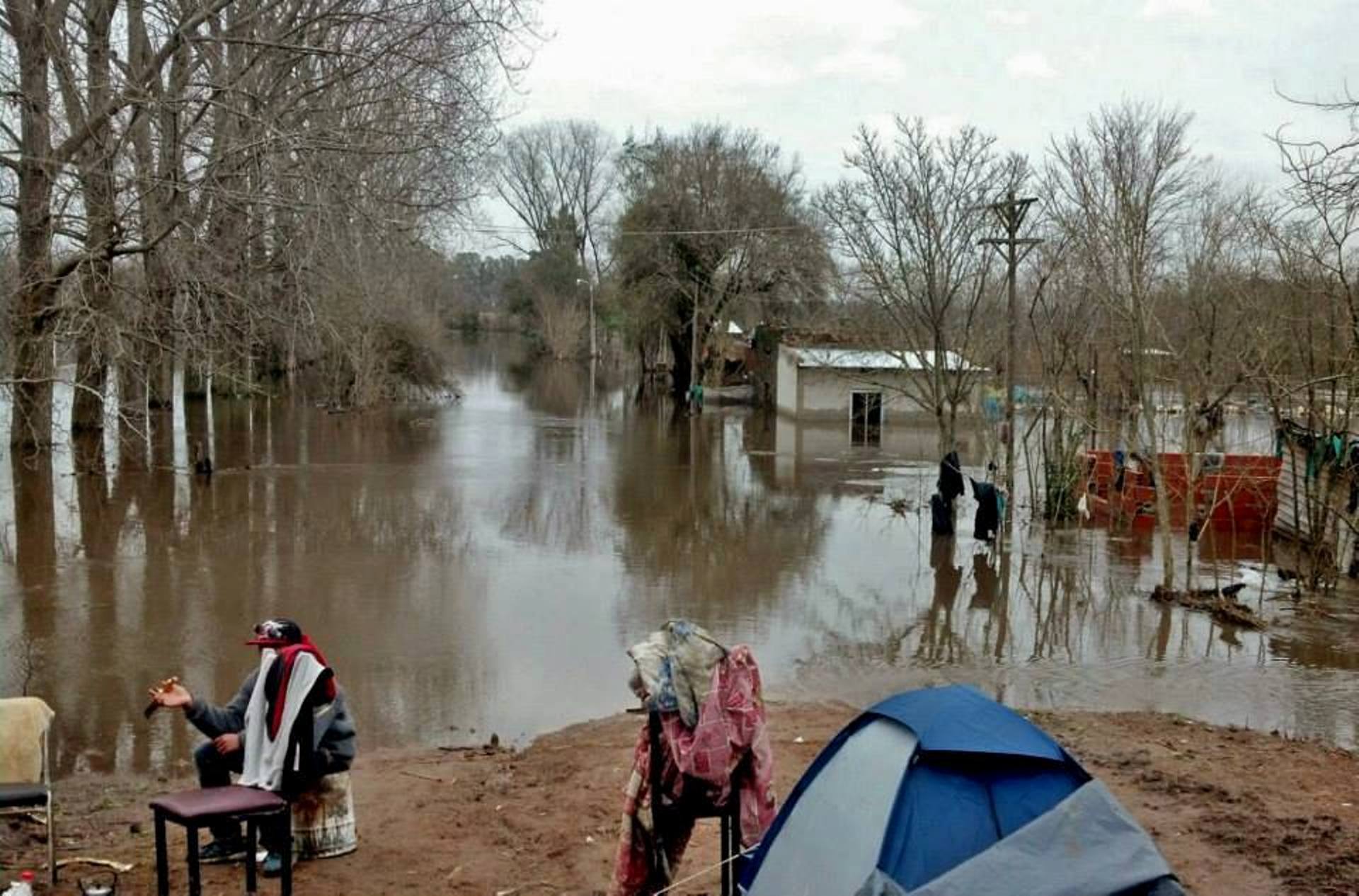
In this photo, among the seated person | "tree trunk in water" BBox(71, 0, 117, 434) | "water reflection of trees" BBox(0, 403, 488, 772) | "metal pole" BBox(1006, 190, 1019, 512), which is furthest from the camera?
"metal pole" BBox(1006, 190, 1019, 512)

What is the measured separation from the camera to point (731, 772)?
17.9 feet

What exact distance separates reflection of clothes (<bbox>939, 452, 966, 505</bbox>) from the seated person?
648 inches

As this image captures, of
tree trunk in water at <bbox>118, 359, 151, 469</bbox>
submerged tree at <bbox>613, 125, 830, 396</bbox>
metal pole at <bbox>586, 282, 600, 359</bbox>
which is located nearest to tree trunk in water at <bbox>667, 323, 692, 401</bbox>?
submerged tree at <bbox>613, 125, 830, 396</bbox>

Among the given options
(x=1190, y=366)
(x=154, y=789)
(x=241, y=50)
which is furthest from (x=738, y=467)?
(x=154, y=789)

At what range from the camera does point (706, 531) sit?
2198 centimetres

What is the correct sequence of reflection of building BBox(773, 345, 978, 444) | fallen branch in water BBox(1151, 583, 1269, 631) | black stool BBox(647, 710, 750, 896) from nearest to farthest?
1. black stool BBox(647, 710, 750, 896)
2. fallen branch in water BBox(1151, 583, 1269, 631)
3. reflection of building BBox(773, 345, 978, 444)

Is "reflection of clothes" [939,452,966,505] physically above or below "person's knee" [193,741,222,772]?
above

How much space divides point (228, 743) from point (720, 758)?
Result: 8.33 feet

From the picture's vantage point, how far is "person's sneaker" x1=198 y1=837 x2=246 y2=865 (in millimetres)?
6391

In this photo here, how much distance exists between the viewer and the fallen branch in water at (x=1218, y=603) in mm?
15554

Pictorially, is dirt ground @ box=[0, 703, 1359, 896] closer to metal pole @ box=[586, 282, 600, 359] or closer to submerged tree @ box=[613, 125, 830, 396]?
submerged tree @ box=[613, 125, 830, 396]

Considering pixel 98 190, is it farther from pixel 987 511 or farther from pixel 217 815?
pixel 987 511

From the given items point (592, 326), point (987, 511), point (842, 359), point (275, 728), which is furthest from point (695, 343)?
point (275, 728)

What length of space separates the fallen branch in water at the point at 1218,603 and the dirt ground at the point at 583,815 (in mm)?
5598
